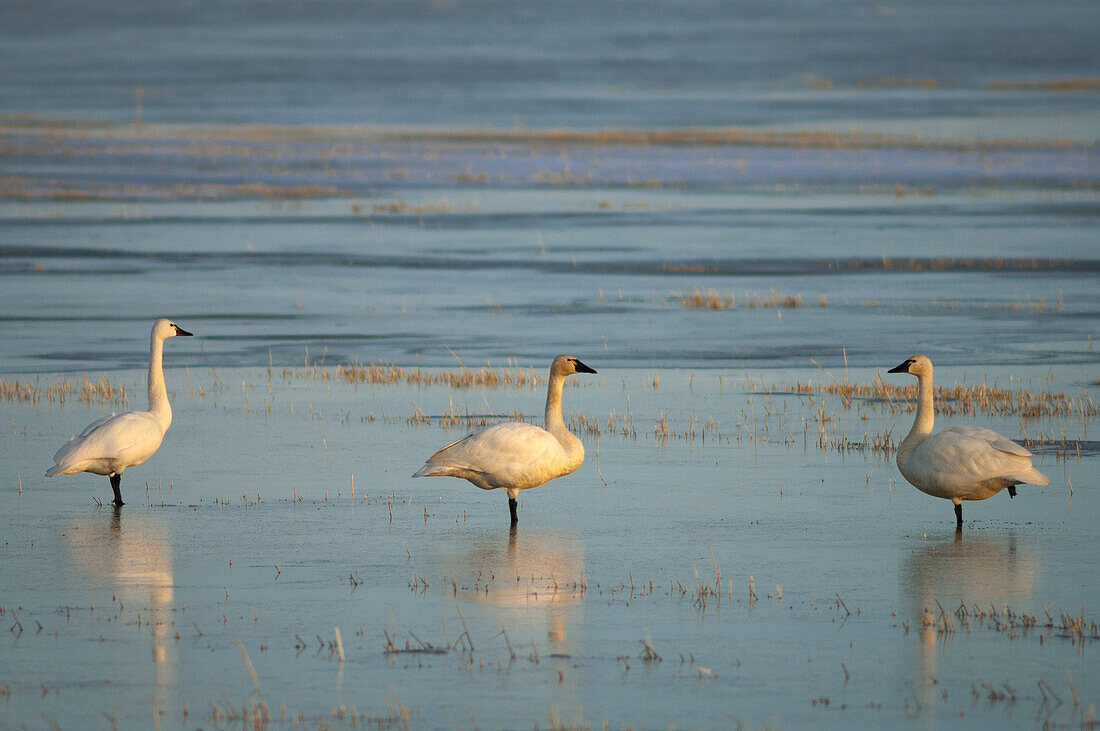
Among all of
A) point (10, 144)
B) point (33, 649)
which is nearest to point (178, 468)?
point (33, 649)

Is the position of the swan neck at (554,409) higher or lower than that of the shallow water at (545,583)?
higher

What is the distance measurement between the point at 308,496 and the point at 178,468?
157 centimetres

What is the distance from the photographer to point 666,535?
384 inches

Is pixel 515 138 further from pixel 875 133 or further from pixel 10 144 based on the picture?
pixel 10 144

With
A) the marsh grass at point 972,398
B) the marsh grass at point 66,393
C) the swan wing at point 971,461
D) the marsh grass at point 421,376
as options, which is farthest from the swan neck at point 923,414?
the marsh grass at point 66,393

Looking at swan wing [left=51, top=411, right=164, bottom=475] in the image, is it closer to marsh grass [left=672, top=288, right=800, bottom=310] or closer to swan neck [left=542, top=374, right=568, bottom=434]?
swan neck [left=542, top=374, right=568, bottom=434]

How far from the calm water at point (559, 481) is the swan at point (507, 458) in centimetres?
28

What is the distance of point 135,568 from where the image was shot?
28.8 feet

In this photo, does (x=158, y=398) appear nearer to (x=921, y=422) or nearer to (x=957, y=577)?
(x=921, y=422)

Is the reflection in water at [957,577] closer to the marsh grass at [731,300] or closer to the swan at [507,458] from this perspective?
the swan at [507,458]

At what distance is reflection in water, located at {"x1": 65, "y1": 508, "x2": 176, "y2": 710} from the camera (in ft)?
23.7

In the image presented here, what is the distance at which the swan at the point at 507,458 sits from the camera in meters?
10.1

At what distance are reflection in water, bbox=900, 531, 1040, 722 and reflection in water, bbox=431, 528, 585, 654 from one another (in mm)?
1537

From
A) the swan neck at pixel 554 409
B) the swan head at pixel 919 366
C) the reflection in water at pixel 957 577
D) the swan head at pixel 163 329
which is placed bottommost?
the reflection in water at pixel 957 577
